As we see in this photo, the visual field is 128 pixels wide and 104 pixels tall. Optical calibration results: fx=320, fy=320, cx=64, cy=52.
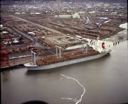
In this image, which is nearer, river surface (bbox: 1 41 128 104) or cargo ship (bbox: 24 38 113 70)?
river surface (bbox: 1 41 128 104)

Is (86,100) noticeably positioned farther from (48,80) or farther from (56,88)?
(48,80)

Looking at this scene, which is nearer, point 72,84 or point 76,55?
point 72,84

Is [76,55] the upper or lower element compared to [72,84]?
upper

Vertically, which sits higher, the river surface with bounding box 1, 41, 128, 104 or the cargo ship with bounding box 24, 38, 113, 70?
the cargo ship with bounding box 24, 38, 113, 70

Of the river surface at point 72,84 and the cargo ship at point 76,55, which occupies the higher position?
the cargo ship at point 76,55
